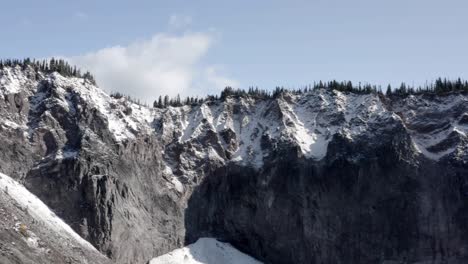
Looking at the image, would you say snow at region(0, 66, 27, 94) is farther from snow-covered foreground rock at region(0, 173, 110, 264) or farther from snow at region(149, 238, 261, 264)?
snow at region(149, 238, 261, 264)

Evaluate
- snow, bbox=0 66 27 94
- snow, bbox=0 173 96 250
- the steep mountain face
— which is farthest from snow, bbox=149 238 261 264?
snow, bbox=0 66 27 94

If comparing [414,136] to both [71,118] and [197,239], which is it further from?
[71,118]

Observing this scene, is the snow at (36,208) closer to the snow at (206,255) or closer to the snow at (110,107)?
the snow at (206,255)

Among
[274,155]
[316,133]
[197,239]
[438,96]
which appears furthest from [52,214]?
[438,96]

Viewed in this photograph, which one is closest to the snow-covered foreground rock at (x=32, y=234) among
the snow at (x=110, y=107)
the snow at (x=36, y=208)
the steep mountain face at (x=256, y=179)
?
the snow at (x=36, y=208)

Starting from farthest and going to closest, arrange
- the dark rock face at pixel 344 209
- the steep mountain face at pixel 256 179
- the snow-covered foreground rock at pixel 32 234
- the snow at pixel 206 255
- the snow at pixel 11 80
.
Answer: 1. the snow at pixel 11 80
2. the dark rock face at pixel 344 209
3. the snow at pixel 206 255
4. the steep mountain face at pixel 256 179
5. the snow-covered foreground rock at pixel 32 234

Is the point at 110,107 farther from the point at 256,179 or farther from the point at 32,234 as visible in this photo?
the point at 32,234
